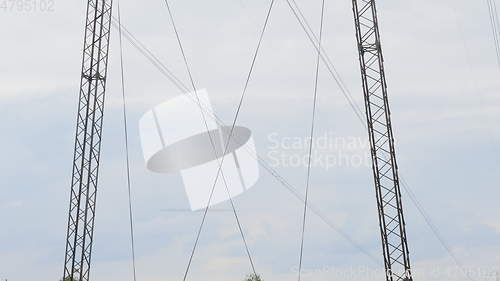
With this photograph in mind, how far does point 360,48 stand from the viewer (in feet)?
97.2

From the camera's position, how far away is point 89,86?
3700cm

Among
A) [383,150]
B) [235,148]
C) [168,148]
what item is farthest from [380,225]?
[168,148]

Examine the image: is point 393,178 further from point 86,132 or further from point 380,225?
point 86,132

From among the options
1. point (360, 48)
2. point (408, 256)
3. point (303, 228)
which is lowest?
point (408, 256)

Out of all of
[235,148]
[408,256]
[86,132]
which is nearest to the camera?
[408,256]

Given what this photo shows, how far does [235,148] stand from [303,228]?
42.9ft

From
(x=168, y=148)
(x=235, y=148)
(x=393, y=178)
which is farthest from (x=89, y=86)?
(x=393, y=178)

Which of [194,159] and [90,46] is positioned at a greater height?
[90,46]

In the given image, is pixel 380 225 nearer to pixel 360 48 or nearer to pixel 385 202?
pixel 385 202

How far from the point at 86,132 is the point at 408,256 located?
785 inches

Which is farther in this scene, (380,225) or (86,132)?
(86,132)

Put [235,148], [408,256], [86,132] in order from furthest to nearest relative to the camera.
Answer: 1. [235,148]
2. [86,132]
3. [408,256]

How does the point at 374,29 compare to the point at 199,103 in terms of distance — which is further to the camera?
the point at 199,103

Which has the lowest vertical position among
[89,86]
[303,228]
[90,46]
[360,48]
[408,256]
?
[408,256]
